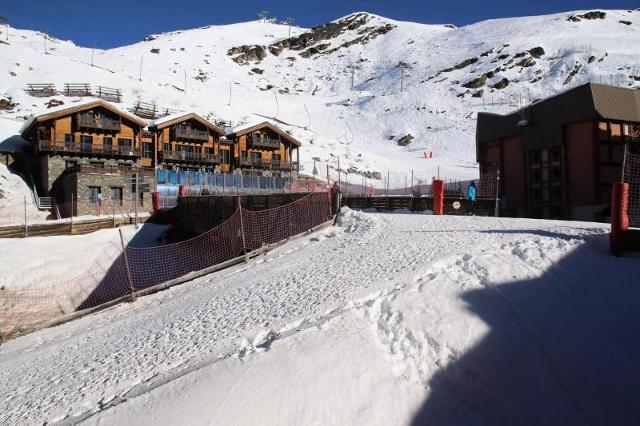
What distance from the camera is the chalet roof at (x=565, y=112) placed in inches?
720

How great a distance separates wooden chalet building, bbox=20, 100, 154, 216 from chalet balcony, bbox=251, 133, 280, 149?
11.6 meters

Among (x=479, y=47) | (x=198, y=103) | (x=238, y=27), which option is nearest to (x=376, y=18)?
(x=238, y=27)

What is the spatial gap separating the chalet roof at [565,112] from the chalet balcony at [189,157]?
3015cm

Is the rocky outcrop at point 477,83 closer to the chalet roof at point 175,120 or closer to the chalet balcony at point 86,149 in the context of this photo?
the chalet roof at point 175,120

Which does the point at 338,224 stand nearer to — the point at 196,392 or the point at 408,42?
the point at 196,392

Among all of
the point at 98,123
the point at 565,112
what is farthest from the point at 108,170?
the point at 565,112

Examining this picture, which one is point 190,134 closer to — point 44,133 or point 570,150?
point 44,133

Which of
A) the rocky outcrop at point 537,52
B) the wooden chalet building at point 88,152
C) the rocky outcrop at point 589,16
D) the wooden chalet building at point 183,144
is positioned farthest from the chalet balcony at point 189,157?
the rocky outcrop at point 589,16

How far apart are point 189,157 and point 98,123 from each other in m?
8.46

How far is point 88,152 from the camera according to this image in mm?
39062

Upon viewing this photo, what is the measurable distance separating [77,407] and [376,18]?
18678 centimetres

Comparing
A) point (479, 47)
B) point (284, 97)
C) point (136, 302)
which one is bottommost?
point (136, 302)

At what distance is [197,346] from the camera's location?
6004 millimetres

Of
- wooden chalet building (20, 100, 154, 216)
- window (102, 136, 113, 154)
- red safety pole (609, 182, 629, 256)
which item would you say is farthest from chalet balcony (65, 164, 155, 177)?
red safety pole (609, 182, 629, 256)
